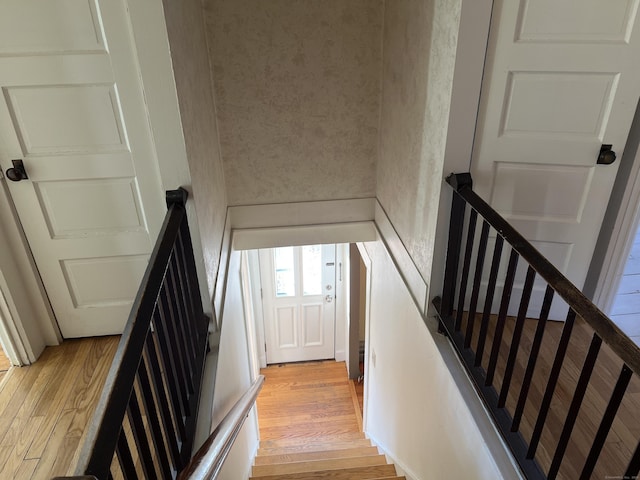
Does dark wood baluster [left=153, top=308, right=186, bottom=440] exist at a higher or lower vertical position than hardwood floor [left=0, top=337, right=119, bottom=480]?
higher

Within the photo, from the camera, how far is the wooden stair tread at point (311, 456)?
12.5 feet

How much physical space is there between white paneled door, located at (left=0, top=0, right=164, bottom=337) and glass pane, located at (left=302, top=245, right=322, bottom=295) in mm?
3029

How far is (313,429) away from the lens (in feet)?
16.4

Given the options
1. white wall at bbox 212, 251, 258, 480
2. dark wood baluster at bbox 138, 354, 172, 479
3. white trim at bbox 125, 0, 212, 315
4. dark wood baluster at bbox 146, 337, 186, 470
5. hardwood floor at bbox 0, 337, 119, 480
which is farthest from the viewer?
white wall at bbox 212, 251, 258, 480

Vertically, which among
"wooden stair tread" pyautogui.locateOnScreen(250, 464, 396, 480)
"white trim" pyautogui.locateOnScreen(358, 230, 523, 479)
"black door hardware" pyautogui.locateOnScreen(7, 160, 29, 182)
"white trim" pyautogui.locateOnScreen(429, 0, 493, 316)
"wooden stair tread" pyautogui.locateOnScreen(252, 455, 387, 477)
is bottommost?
"wooden stair tread" pyautogui.locateOnScreen(252, 455, 387, 477)

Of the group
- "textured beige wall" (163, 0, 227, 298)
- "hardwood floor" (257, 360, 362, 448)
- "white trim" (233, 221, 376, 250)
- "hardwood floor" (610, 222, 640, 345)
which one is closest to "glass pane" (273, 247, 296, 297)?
"hardwood floor" (257, 360, 362, 448)

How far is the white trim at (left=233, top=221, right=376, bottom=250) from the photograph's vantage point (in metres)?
3.24

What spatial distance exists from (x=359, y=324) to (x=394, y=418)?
242cm

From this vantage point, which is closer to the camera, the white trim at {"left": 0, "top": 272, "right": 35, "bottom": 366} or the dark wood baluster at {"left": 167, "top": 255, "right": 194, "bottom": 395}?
the dark wood baluster at {"left": 167, "top": 255, "right": 194, "bottom": 395}

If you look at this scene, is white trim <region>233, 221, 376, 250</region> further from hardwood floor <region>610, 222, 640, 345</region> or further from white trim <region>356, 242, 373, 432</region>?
hardwood floor <region>610, 222, 640, 345</region>

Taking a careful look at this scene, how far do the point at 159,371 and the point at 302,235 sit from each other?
2.08m

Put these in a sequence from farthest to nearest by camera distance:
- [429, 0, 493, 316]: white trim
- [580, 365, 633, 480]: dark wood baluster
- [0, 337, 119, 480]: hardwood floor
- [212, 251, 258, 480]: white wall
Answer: [212, 251, 258, 480]: white wall < [0, 337, 119, 480]: hardwood floor < [429, 0, 493, 316]: white trim < [580, 365, 633, 480]: dark wood baluster

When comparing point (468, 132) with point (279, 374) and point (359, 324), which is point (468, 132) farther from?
point (279, 374)

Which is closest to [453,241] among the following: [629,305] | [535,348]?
[535,348]
